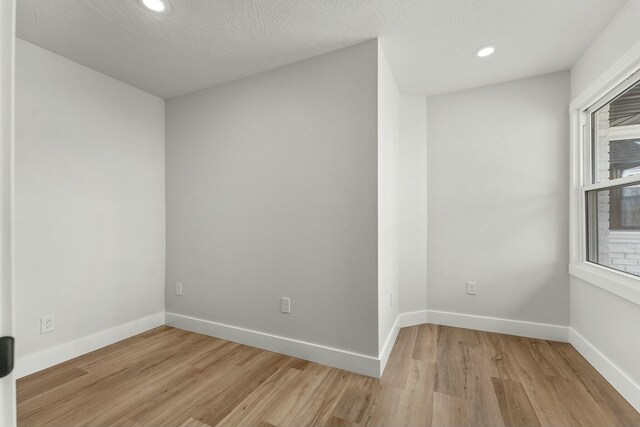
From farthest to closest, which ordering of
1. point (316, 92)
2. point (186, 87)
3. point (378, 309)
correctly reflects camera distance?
point (186, 87), point (316, 92), point (378, 309)

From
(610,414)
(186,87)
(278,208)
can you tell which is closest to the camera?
(610,414)

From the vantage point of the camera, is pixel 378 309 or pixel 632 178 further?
pixel 378 309

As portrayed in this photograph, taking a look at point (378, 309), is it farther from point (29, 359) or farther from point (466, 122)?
point (29, 359)

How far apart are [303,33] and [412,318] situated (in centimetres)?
272

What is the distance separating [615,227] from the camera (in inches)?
81.9

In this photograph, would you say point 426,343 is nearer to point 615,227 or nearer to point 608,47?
point 615,227

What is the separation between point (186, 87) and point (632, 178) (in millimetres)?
3557

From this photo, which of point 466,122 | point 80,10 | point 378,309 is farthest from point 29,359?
point 466,122

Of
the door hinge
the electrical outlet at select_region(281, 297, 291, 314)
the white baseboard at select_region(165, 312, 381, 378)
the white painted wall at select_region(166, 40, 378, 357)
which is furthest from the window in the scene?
the door hinge

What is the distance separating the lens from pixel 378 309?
2051 millimetres

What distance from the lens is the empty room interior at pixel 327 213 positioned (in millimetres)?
1799

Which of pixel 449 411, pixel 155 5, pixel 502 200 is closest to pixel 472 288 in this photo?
pixel 502 200

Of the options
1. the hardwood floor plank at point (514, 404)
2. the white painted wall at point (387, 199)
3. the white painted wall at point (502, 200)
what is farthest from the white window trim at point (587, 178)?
the white painted wall at point (387, 199)

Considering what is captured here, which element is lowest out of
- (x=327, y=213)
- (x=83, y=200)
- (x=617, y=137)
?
(x=327, y=213)
